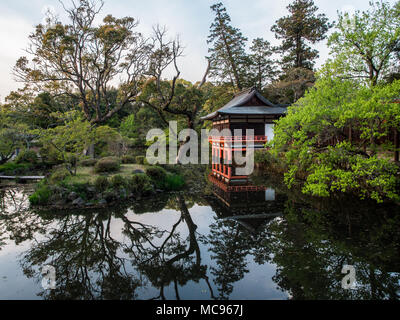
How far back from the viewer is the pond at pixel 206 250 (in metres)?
4.22

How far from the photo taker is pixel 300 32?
83.5ft

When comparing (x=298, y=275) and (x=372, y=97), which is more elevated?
(x=372, y=97)

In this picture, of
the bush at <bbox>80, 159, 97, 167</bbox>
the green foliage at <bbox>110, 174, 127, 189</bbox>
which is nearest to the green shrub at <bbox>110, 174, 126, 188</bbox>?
the green foliage at <bbox>110, 174, 127, 189</bbox>

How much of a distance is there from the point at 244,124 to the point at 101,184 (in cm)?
1223

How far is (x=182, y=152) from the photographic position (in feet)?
67.2

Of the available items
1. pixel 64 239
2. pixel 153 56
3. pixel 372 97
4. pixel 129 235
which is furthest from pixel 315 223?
pixel 153 56

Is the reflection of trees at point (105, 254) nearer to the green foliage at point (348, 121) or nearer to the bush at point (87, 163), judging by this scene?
the green foliage at point (348, 121)

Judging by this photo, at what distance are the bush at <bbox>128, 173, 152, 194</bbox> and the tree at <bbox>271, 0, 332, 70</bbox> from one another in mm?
21520

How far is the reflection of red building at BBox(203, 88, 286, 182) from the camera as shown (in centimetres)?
1712

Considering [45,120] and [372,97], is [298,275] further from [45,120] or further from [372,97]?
[45,120]

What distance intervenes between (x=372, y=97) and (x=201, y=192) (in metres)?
7.77

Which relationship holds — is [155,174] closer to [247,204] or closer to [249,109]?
[247,204]

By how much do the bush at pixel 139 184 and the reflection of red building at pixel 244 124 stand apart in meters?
6.38

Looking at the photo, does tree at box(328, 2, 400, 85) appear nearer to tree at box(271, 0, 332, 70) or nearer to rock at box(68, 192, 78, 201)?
rock at box(68, 192, 78, 201)
